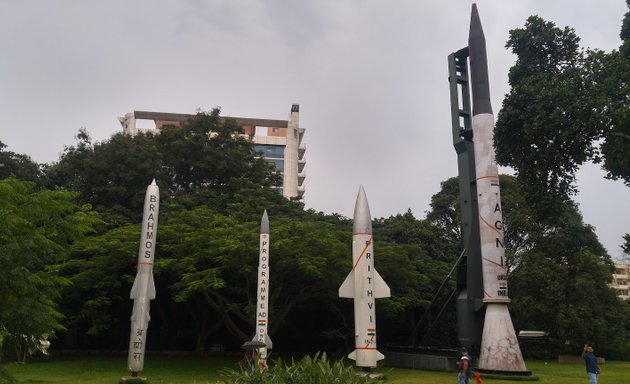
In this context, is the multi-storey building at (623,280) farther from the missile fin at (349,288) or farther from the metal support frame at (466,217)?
the missile fin at (349,288)

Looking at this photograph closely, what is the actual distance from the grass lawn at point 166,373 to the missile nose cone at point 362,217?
4802 millimetres

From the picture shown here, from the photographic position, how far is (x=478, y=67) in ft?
74.8

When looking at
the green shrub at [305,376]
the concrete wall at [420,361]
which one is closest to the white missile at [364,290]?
the green shrub at [305,376]

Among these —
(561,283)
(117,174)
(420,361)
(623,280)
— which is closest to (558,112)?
(420,361)

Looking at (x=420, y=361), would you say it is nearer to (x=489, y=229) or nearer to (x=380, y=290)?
(x=489, y=229)

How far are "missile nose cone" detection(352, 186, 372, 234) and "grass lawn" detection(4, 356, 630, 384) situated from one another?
189 inches

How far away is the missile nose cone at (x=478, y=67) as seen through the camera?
73.9 feet

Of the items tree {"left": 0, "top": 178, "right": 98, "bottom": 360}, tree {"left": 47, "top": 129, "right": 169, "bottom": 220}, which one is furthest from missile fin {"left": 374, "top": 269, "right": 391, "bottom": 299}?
tree {"left": 47, "top": 129, "right": 169, "bottom": 220}

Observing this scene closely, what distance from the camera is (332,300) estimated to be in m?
28.9

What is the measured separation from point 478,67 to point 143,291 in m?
15.0

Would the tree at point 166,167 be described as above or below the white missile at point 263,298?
above

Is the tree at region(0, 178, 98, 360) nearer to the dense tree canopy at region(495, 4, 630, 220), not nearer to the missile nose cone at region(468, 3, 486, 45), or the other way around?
the dense tree canopy at region(495, 4, 630, 220)

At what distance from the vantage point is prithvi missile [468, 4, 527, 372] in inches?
781

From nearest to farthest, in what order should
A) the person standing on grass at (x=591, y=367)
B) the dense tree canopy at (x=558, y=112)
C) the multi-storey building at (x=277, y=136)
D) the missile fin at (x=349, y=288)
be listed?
1. the person standing on grass at (x=591, y=367)
2. the dense tree canopy at (x=558, y=112)
3. the missile fin at (x=349, y=288)
4. the multi-storey building at (x=277, y=136)
